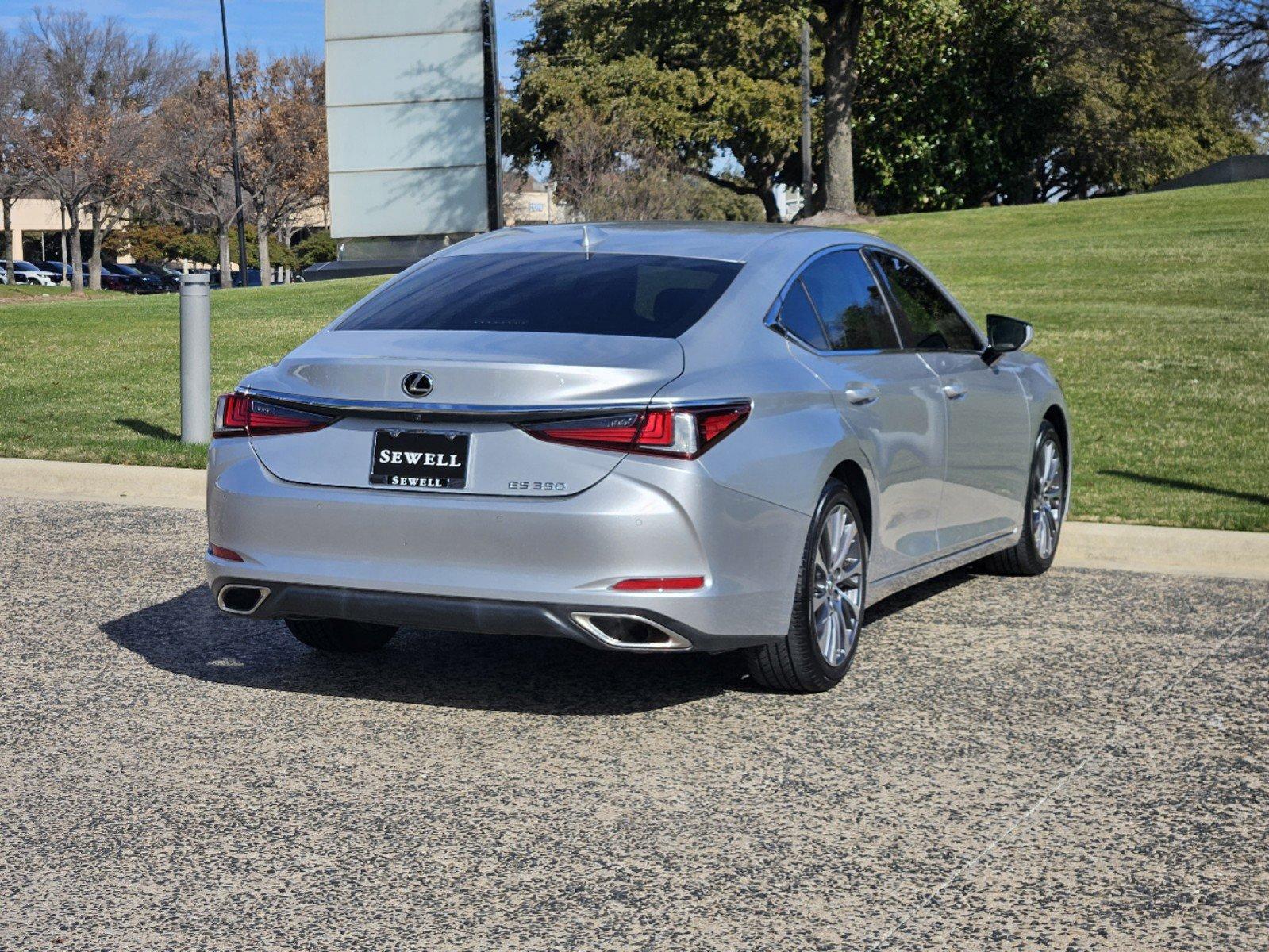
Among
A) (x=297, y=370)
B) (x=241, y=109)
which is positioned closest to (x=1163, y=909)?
(x=297, y=370)

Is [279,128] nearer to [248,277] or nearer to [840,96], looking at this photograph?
[248,277]

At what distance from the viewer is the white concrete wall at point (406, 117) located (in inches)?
699

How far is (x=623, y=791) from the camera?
189 inches

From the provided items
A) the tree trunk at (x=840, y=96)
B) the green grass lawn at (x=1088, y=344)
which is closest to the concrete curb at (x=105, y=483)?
the green grass lawn at (x=1088, y=344)

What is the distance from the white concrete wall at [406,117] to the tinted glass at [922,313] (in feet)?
35.5

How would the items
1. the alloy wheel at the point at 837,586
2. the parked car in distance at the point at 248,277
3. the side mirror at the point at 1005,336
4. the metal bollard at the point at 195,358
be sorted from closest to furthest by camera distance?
the alloy wheel at the point at 837,586
the side mirror at the point at 1005,336
the metal bollard at the point at 195,358
the parked car in distance at the point at 248,277

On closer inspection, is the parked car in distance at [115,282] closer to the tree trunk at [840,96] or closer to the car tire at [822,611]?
the tree trunk at [840,96]

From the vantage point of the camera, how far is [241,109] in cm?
6631

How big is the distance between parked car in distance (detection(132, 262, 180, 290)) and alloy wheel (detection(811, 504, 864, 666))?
66.0 metres

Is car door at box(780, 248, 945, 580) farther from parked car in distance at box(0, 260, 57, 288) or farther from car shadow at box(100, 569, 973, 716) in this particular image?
parked car in distance at box(0, 260, 57, 288)

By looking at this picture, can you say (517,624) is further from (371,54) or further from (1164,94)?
(1164,94)

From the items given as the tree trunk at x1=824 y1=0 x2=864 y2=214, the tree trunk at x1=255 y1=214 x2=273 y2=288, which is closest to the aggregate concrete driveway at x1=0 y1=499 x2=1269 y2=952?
the tree trunk at x1=824 y1=0 x2=864 y2=214

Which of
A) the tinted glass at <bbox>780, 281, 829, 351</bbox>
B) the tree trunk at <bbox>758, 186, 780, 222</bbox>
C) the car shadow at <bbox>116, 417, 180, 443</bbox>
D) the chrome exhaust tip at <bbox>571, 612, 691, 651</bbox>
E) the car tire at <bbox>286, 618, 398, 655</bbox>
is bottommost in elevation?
the car tire at <bbox>286, 618, 398, 655</bbox>

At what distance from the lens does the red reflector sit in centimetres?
502
